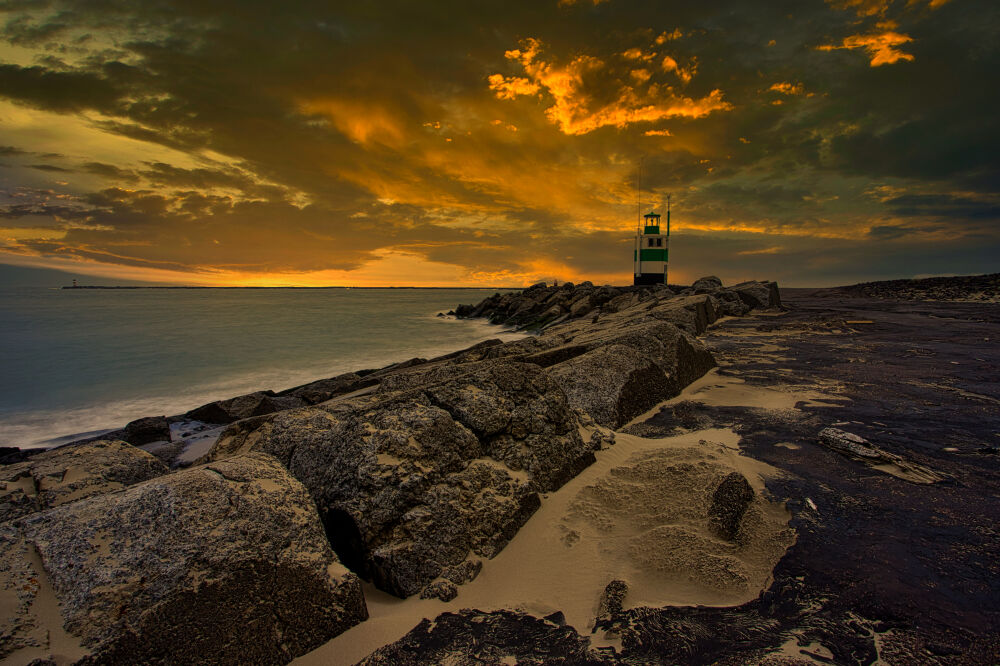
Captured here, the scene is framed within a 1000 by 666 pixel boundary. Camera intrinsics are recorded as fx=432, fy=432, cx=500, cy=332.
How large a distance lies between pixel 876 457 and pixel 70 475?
6.02 meters

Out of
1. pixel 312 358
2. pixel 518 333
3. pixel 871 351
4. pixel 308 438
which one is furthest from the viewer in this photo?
pixel 518 333

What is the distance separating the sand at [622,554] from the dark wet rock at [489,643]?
66 millimetres

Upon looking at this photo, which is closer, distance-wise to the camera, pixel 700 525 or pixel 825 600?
pixel 825 600

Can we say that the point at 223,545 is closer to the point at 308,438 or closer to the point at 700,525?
the point at 308,438

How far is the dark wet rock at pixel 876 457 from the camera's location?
3232mm

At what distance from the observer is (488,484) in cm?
285

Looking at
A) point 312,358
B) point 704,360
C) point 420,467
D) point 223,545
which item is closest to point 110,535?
point 223,545

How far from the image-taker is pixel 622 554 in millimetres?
2537

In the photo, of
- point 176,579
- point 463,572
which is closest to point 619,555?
point 463,572

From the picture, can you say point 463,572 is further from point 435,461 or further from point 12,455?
point 12,455

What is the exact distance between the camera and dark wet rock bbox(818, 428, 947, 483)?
3232 mm

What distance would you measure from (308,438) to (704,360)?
5.61m

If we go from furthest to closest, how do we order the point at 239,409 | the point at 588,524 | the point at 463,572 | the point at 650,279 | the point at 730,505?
the point at 650,279 < the point at 239,409 < the point at 588,524 < the point at 730,505 < the point at 463,572

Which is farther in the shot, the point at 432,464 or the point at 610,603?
the point at 432,464
